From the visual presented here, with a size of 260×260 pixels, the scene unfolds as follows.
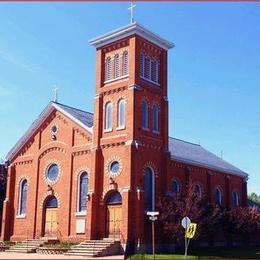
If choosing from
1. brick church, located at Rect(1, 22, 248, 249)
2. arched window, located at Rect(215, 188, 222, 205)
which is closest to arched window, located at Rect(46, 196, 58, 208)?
brick church, located at Rect(1, 22, 248, 249)

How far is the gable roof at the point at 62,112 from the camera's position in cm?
3897

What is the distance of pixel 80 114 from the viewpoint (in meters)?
41.7

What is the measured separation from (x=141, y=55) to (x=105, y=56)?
127 inches

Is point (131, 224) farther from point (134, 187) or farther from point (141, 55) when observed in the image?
point (141, 55)

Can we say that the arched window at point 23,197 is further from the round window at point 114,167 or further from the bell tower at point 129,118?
the round window at point 114,167

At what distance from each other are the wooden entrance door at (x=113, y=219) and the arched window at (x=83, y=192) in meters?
2.72

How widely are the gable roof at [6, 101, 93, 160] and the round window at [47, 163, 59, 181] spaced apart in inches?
167

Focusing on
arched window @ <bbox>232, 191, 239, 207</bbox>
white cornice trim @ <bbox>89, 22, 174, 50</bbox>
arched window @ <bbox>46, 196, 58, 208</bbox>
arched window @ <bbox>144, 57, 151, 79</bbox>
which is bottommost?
arched window @ <bbox>46, 196, 58, 208</bbox>

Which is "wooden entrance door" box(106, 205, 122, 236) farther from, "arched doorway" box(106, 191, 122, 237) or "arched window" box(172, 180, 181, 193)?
"arched window" box(172, 180, 181, 193)

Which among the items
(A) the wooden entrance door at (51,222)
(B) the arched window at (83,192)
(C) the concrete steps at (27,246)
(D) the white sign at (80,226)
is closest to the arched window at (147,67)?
(B) the arched window at (83,192)

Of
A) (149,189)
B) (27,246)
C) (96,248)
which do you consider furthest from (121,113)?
(27,246)

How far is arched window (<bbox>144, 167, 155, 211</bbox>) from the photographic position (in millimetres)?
35094

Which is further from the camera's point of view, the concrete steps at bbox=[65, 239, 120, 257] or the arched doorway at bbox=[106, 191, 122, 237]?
the arched doorway at bbox=[106, 191, 122, 237]

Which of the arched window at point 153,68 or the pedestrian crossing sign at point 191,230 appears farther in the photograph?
the arched window at point 153,68
